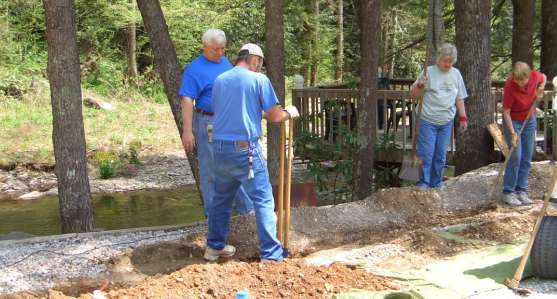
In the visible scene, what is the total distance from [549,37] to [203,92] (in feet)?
35.1

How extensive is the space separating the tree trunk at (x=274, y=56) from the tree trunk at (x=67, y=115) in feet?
7.26

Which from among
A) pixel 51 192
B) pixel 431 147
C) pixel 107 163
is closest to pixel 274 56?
pixel 431 147

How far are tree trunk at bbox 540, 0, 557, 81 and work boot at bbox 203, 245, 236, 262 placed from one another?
10552mm

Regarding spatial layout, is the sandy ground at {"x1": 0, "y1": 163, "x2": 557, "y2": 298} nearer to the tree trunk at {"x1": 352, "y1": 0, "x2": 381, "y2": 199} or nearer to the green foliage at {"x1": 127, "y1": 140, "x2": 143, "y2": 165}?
the tree trunk at {"x1": 352, "y1": 0, "x2": 381, "y2": 199}

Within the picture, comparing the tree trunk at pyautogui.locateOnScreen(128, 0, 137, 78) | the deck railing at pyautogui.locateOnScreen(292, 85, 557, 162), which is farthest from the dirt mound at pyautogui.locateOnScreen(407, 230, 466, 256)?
the tree trunk at pyautogui.locateOnScreen(128, 0, 137, 78)

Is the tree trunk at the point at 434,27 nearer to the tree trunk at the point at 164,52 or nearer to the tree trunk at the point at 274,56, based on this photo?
the tree trunk at the point at 274,56

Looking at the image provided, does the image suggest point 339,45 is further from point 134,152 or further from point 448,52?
point 448,52

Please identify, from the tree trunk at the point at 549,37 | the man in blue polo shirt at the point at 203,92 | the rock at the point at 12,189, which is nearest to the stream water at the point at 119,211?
the rock at the point at 12,189

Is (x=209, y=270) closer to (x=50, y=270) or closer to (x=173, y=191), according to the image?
(x=50, y=270)

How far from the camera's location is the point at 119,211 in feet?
43.2

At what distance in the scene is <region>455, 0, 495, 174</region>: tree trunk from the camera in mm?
9258

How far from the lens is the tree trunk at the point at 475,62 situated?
9.26m

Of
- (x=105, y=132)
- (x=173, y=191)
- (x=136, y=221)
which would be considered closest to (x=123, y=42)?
(x=105, y=132)

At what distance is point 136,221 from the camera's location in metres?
12.2
